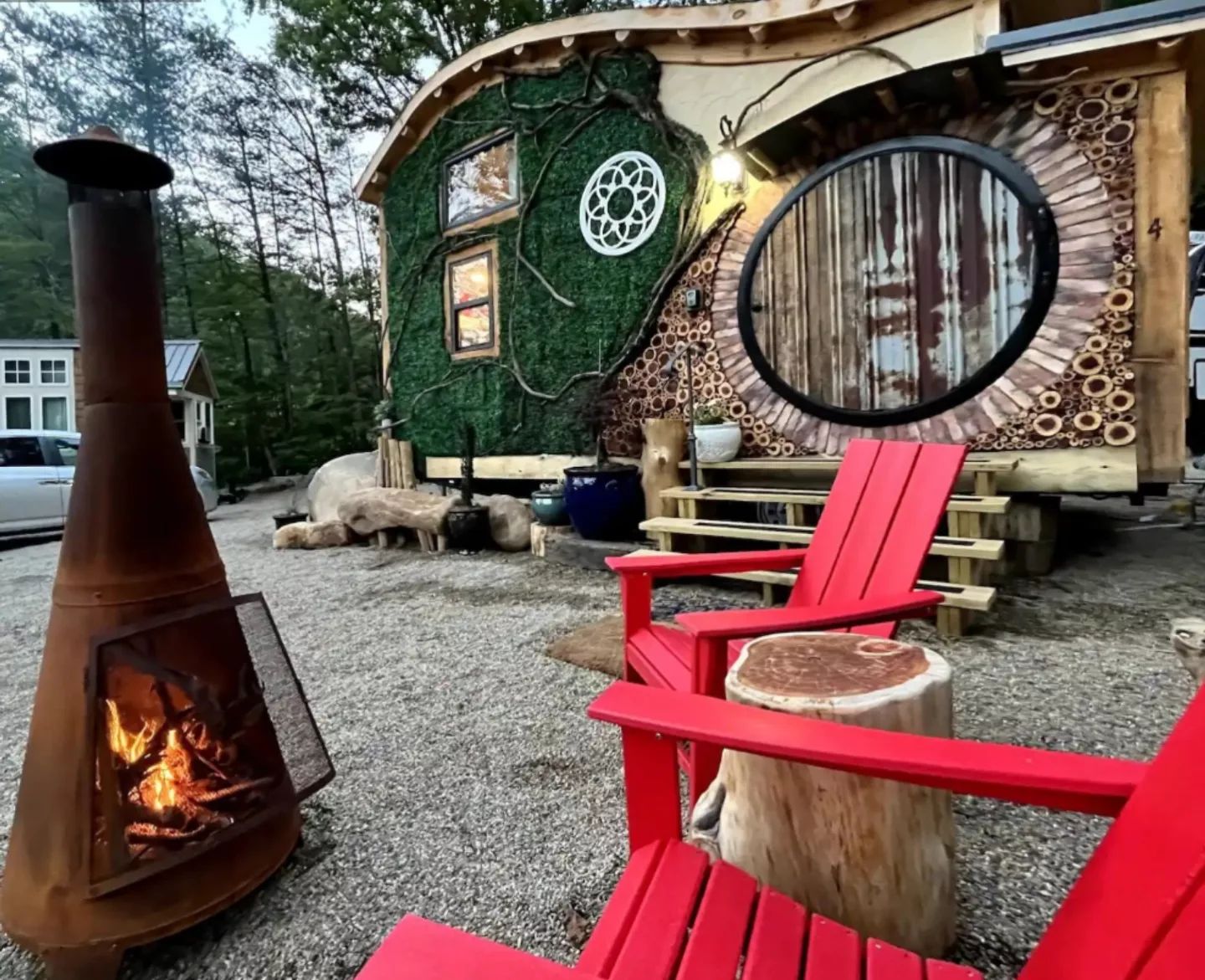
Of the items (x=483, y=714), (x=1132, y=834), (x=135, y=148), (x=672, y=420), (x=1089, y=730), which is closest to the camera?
(x=1132, y=834)

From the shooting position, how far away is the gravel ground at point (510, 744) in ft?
4.43

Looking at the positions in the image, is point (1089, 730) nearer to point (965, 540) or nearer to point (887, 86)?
point (965, 540)

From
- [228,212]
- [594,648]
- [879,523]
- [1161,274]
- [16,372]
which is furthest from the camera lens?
[228,212]

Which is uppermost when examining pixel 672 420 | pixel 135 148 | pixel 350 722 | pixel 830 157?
pixel 830 157

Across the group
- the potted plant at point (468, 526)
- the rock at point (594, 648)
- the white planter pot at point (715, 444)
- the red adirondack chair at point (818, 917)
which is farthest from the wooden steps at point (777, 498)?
the red adirondack chair at point (818, 917)

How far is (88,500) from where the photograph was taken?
128cm

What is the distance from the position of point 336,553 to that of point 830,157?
5.14 m

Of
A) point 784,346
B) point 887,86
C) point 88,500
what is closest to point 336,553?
point 784,346

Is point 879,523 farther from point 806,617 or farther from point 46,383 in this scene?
point 46,383

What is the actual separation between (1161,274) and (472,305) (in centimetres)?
559

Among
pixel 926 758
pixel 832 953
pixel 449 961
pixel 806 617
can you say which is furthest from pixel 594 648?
pixel 449 961

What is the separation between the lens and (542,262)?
6.22m

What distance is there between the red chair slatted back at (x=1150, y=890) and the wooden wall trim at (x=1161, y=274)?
12.5ft

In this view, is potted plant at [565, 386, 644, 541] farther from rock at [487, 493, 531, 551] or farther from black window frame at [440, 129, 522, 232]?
black window frame at [440, 129, 522, 232]
